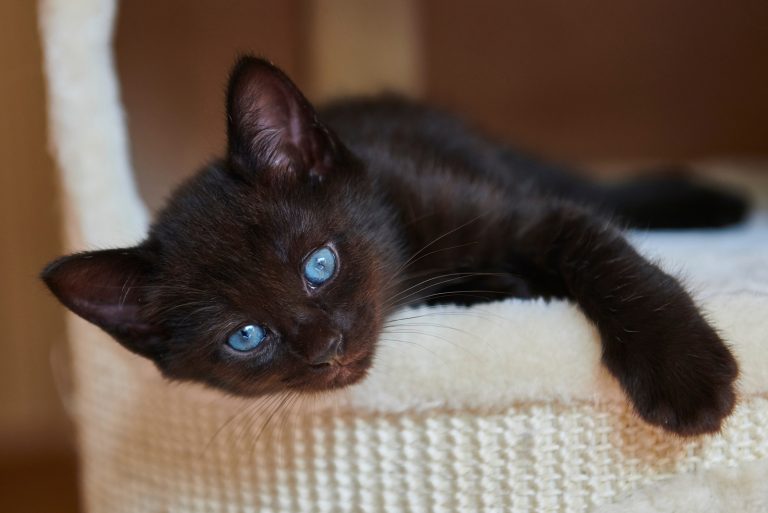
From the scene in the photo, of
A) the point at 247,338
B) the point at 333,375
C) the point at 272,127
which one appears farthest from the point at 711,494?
the point at 272,127

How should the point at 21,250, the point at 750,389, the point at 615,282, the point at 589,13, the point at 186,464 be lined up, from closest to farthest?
the point at 750,389 < the point at 615,282 < the point at 186,464 < the point at 21,250 < the point at 589,13

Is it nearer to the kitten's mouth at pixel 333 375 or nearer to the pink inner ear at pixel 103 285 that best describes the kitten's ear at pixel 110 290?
the pink inner ear at pixel 103 285

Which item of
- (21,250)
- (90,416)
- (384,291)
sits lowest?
(21,250)

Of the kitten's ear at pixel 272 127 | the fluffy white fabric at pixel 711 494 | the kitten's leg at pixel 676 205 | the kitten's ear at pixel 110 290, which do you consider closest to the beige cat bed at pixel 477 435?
the fluffy white fabric at pixel 711 494

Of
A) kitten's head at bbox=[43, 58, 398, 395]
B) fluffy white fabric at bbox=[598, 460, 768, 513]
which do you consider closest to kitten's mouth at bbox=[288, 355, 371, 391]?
kitten's head at bbox=[43, 58, 398, 395]

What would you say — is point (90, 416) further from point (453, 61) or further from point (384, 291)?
point (453, 61)

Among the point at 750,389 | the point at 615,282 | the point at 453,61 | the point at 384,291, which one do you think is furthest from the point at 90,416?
the point at 453,61
